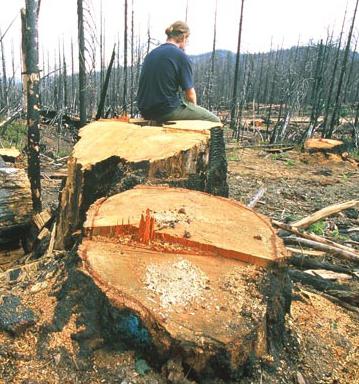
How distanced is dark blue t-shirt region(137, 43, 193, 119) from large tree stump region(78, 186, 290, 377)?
196cm

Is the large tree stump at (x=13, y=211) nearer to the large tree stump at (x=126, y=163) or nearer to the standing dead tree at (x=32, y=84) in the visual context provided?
the standing dead tree at (x=32, y=84)

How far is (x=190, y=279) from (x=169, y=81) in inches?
111

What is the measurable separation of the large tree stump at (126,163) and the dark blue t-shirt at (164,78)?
26.9 inches

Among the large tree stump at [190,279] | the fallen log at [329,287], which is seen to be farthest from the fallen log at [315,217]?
the large tree stump at [190,279]

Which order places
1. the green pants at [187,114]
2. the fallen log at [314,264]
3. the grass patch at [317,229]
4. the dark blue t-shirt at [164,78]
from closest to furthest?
the fallen log at [314,264], the dark blue t-shirt at [164,78], the green pants at [187,114], the grass patch at [317,229]

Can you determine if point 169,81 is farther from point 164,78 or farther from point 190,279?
point 190,279

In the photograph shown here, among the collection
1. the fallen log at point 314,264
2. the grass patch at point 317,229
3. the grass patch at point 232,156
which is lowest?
the grass patch at point 232,156

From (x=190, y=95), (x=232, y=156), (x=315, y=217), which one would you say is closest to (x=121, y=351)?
(x=315, y=217)

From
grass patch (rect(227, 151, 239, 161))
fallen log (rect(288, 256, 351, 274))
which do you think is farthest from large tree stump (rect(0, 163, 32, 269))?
grass patch (rect(227, 151, 239, 161))

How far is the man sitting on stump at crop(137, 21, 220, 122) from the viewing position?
392 centimetres

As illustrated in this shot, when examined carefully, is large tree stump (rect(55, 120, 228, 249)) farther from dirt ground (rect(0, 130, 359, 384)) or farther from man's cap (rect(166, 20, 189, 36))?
man's cap (rect(166, 20, 189, 36))

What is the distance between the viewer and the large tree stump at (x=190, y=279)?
4.61 ft

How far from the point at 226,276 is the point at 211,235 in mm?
295

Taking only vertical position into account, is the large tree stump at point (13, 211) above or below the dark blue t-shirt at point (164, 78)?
below
